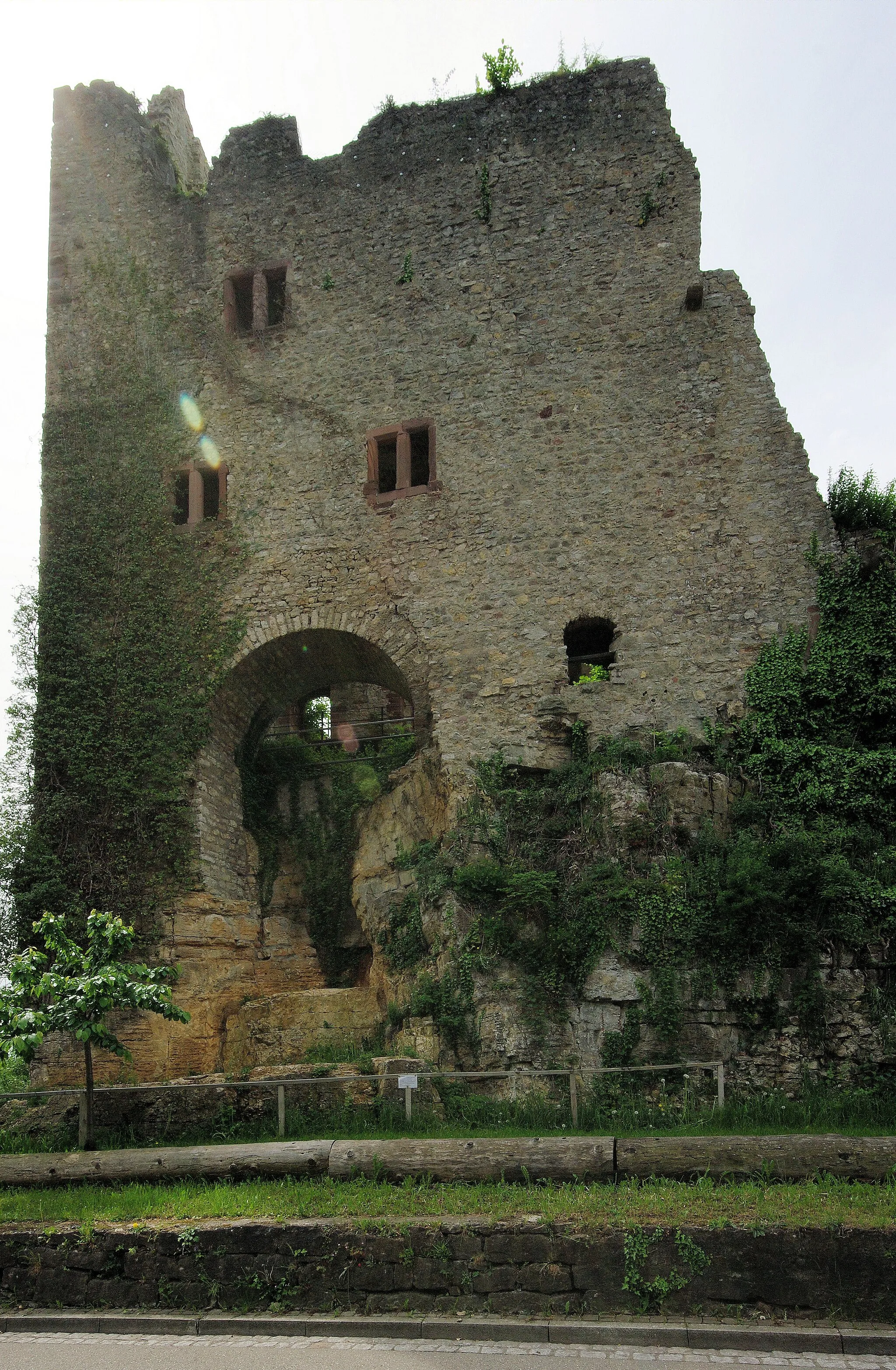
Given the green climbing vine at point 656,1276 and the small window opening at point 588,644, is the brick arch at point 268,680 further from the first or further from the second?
the green climbing vine at point 656,1276

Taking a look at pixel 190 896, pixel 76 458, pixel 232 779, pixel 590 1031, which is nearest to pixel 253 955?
pixel 190 896

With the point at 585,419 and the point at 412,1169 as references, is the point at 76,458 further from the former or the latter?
the point at 412,1169

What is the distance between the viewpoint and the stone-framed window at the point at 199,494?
17.5 meters

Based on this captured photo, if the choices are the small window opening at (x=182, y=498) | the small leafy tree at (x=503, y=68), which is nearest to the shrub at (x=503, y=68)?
the small leafy tree at (x=503, y=68)

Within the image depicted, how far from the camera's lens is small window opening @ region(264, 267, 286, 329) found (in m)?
18.3

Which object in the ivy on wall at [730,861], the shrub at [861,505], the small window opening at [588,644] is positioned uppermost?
the shrub at [861,505]

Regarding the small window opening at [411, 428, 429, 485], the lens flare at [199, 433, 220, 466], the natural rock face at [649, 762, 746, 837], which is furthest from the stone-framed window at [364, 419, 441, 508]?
the natural rock face at [649, 762, 746, 837]

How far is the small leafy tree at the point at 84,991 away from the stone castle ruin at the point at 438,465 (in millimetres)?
3226

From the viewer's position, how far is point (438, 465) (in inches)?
651

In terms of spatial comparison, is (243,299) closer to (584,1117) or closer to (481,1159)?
(584,1117)

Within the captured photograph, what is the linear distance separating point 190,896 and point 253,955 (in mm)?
1505

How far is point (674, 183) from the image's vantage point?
1650cm

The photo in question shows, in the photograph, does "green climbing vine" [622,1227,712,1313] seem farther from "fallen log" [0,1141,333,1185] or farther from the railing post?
the railing post

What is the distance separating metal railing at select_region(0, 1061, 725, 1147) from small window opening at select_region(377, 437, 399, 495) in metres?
8.84
